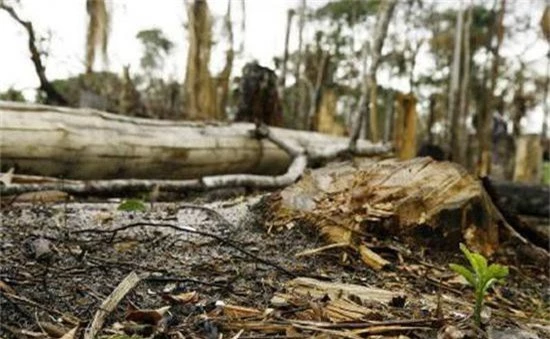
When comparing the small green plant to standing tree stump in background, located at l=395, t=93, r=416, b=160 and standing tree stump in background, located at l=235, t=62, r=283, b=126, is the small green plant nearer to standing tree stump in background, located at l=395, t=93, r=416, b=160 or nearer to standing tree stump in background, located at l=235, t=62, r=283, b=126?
standing tree stump in background, located at l=235, t=62, r=283, b=126

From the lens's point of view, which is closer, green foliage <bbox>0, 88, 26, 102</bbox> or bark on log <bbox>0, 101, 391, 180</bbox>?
bark on log <bbox>0, 101, 391, 180</bbox>

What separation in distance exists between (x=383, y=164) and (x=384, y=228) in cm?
43

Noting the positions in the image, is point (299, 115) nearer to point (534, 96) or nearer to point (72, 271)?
point (534, 96)

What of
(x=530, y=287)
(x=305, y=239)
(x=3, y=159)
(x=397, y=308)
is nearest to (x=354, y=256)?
(x=305, y=239)

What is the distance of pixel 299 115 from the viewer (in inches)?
725

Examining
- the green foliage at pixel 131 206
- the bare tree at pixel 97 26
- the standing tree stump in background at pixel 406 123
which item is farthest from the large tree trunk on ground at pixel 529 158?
the green foliage at pixel 131 206

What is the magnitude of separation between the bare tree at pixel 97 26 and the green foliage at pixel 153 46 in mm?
14678

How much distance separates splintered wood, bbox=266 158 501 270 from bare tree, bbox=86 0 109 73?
5002mm

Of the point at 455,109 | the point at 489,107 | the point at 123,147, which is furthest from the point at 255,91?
the point at 489,107

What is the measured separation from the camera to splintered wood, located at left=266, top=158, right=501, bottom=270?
2.46m

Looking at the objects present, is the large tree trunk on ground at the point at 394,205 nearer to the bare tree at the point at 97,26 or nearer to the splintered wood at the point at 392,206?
the splintered wood at the point at 392,206

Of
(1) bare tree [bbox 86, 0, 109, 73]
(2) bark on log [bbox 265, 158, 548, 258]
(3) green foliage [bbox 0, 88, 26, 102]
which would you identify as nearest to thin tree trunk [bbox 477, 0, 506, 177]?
(1) bare tree [bbox 86, 0, 109, 73]

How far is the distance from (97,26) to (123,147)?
337cm

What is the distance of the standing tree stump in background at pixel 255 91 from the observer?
21.7 feet
